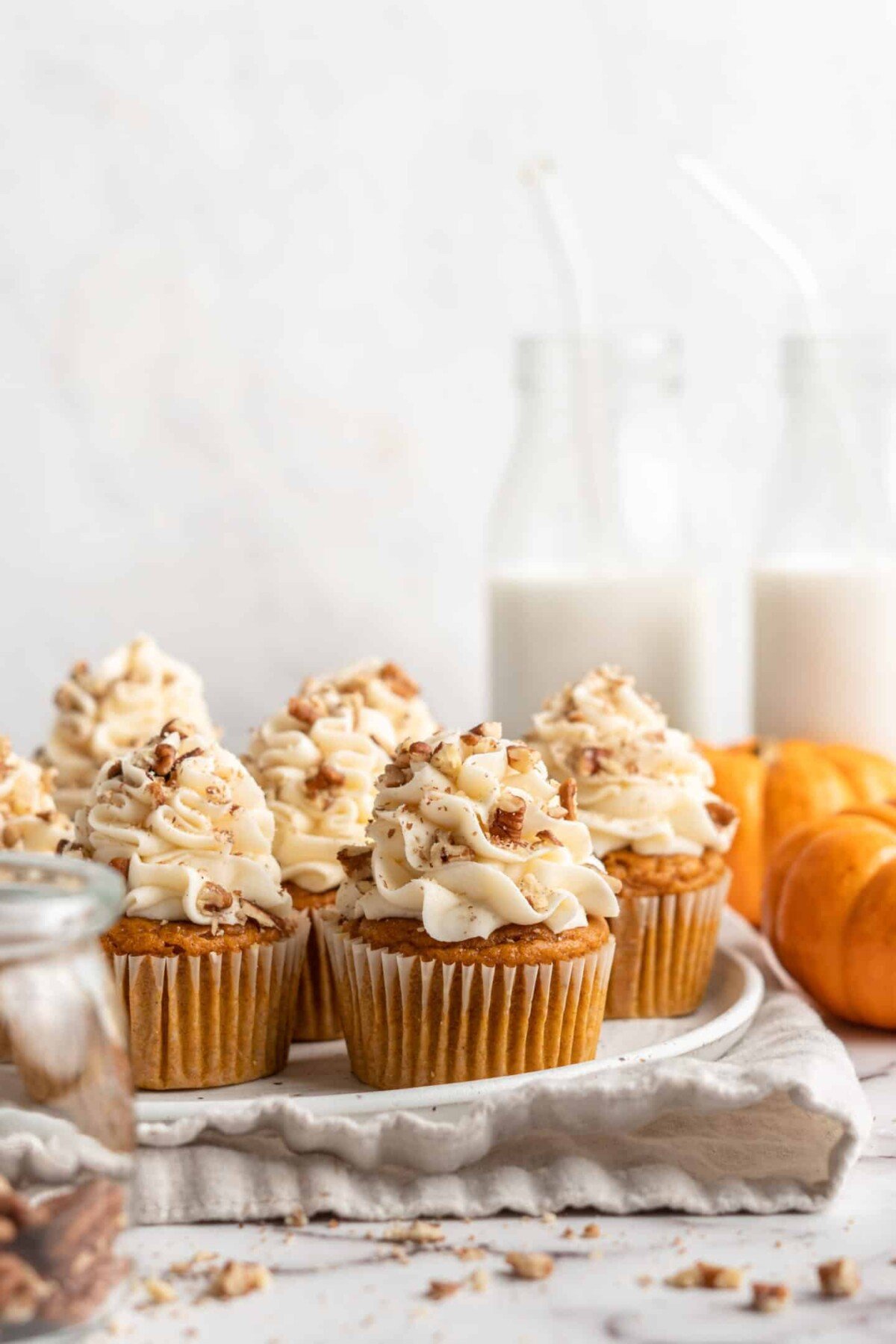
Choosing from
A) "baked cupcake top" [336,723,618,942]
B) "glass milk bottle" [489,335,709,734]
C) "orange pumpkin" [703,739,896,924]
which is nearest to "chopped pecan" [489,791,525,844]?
"baked cupcake top" [336,723,618,942]

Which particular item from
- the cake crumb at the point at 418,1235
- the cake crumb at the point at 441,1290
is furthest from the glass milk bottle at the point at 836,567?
the cake crumb at the point at 441,1290

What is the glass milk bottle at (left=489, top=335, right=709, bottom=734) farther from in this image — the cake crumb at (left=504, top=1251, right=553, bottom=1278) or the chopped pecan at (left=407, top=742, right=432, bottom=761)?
the cake crumb at (left=504, top=1251, right=553, bottom=1278)

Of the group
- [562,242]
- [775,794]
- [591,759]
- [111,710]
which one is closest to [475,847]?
[591,759]

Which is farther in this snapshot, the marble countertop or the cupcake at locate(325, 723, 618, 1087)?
the cupcake at locate(325, 723, 618, 1087)

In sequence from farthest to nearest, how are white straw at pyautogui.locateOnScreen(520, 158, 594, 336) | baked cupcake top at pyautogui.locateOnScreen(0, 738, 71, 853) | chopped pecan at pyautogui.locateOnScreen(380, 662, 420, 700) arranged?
1. white straw at pyautogui.locateOnScreen(520, 158, 594, 336)
2. chopped pecan at pyautogui.locateOnScreen(380, 662, 420, 700)
3. baked cupcake top at pyautogui.locateOnScreen(0, 738, 71, 853)

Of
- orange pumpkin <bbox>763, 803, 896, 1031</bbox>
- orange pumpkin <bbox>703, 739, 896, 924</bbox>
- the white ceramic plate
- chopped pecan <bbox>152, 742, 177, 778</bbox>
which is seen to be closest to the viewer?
the white ceramic plate

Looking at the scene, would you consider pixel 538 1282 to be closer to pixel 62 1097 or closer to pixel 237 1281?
pixel 237 1281

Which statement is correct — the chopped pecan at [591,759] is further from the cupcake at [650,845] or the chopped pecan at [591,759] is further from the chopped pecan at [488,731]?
the chopped pecan at [488,731]
